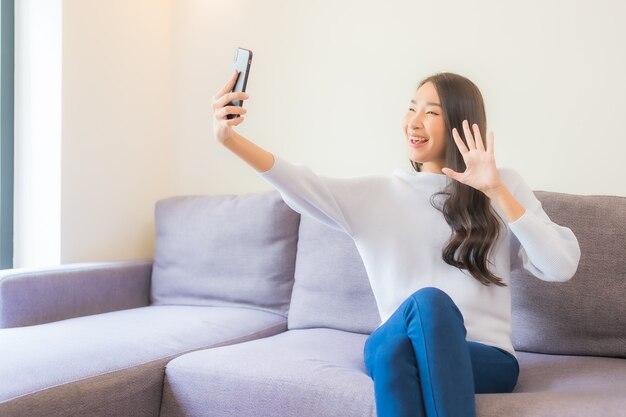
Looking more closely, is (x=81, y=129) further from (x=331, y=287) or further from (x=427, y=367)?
(x=427, y=367)

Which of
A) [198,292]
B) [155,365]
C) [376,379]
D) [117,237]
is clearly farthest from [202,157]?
[376,379]

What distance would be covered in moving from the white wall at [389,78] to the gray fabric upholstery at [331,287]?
17.8 inches

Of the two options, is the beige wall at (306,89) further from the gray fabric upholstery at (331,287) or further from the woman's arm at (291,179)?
the woman's arm at (291,179)

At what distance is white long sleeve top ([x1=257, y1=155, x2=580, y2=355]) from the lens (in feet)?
5.23

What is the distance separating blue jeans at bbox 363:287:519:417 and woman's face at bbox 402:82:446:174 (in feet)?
1.69

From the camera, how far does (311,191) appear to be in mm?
1650

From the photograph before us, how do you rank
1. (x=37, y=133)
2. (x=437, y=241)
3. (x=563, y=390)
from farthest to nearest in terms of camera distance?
(x=37, y=133) < (x=437, y=241) < (x=563, y=390)

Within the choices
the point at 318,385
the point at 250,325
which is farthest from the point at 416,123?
the point at 250,325

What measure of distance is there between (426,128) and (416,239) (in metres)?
0.29

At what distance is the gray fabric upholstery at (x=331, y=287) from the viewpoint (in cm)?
210

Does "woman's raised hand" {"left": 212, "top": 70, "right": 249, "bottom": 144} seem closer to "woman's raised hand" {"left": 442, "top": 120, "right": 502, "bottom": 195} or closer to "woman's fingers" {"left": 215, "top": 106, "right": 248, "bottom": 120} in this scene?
"woman's fingers" {"left": 215, "top": 106, "right": 248, "bottom": 120}

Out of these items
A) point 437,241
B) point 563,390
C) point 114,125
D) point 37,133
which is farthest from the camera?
point 114,125

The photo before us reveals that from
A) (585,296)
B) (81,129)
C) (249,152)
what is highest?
(249,152)

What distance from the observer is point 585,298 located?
1819mm
